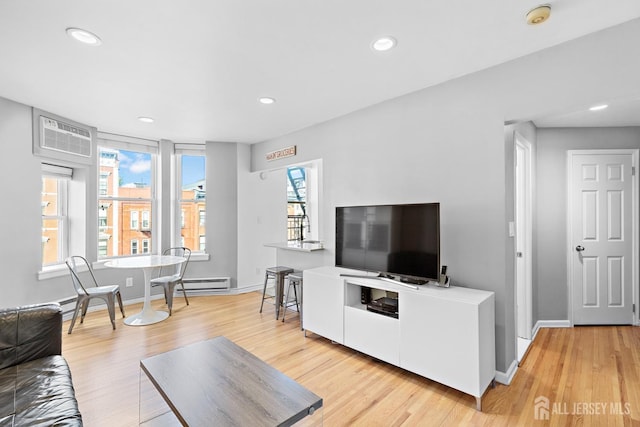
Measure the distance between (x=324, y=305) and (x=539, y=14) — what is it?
2788 mm

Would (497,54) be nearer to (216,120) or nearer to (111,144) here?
(216,120)

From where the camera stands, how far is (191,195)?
17.0 ft

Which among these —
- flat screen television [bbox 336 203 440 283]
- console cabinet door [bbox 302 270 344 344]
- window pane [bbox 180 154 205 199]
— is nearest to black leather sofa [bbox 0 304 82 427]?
console cabinet door [bbox 302 270 344 344]

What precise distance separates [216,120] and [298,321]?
2.78 metres

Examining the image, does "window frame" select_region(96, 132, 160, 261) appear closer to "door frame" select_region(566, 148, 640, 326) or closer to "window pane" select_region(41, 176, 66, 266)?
"window pane" select_region(41, 176, 66, 266)

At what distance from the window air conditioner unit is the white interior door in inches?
212

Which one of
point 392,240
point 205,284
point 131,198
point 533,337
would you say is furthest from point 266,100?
point 533,337

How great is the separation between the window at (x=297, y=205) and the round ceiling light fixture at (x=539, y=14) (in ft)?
14.5

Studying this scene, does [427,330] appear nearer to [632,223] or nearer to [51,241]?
[632,223]

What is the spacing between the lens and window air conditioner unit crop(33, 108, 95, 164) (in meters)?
3.54

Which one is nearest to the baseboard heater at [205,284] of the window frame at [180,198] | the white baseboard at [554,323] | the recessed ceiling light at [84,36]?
the window frame at [180,198]

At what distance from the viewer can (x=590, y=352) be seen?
9.54 feet

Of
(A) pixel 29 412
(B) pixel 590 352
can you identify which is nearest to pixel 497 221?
(B) pixel 590 352

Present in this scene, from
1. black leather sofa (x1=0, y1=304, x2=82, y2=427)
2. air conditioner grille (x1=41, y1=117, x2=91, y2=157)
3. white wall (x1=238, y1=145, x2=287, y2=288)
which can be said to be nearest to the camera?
black leather sofa (x1=0, y1=304, x2=82, y2=427)
